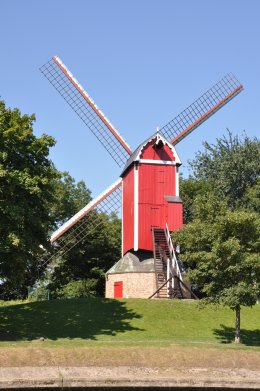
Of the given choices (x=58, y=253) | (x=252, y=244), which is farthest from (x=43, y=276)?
(x=252, y=244)

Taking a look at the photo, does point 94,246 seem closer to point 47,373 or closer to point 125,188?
point 125,188

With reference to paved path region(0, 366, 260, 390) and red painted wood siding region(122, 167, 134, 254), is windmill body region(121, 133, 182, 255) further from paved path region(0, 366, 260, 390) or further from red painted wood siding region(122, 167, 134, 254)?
paved path region(0, 366, 260, 390)

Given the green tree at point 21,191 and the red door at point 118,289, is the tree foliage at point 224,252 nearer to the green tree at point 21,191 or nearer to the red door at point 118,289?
the green tree at point 21,191

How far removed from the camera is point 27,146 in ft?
86.1

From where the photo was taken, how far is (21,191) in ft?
83.0

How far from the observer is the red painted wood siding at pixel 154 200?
1404 inches

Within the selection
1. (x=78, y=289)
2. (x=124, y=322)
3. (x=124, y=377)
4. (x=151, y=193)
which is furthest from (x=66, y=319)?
(x=78, y=289)

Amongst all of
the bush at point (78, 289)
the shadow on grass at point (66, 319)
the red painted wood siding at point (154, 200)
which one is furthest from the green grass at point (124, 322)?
the bush at point (78, 289)

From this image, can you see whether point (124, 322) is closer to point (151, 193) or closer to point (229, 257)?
point (229, 257)

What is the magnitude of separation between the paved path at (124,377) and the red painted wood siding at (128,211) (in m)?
17.5

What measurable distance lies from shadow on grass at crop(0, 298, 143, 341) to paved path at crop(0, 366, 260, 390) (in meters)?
5.76

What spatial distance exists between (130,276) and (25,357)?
17.1m

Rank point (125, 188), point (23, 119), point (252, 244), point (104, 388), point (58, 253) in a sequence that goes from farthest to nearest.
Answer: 1. point (58, 253)
2. point (125, 188)
3. point (23, 119)
4. point (252, 244)
5. point (104, 388)

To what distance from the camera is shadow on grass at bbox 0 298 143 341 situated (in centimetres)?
2508
